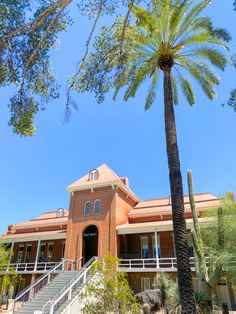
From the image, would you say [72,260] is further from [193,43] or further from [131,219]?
[193,43]

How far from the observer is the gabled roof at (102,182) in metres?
26.2

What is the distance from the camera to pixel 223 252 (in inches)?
519

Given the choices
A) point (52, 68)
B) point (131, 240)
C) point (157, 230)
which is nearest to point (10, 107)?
point (52, 68)

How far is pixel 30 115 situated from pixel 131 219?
20.1 meters

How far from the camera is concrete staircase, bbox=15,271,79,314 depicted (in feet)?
51.4

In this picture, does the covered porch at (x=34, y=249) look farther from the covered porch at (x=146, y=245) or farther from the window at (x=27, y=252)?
the covered porch at (x=146, y=245)

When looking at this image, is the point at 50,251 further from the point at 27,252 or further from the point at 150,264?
the point at 150,264

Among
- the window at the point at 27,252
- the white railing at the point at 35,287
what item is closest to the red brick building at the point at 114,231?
the window at the point at 27,252

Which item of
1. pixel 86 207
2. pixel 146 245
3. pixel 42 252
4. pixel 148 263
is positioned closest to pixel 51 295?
pixel 148 263

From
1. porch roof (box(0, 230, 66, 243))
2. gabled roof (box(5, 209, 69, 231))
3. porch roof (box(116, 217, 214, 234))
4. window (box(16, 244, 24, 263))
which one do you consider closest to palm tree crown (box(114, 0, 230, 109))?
porch roof (box(116, 217, 214, 234))

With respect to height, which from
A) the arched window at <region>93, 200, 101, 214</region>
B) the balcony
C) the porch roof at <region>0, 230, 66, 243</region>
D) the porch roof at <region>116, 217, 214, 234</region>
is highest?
the arched window at <region>93, 200, 101, 214</region>

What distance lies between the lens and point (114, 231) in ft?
78.6

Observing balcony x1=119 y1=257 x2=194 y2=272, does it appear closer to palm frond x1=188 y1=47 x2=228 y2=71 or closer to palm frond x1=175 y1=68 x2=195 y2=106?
palm frond x1=175 y1=68 x2=195 y2=106

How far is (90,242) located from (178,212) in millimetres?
18436
